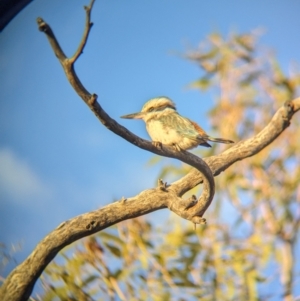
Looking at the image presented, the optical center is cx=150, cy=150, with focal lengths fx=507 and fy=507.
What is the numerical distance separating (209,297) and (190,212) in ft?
2.07

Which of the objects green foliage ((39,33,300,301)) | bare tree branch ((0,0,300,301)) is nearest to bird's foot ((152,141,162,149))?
bare tree branch ((0,0,300,301))

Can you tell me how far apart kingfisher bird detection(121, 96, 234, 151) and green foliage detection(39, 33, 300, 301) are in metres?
0.45

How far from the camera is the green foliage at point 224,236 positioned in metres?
1.80

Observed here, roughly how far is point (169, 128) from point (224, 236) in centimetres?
70

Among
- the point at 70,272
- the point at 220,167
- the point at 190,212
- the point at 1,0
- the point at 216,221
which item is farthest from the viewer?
the point at 216,221

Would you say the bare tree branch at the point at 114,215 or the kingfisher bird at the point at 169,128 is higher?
the kingfisher bird at the point at 169,128

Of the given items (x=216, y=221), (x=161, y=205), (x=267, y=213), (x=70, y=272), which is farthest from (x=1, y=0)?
(x=267, y=213)

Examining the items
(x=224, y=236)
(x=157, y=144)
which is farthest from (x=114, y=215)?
(x=224, y=236)

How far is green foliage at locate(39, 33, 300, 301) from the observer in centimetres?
180

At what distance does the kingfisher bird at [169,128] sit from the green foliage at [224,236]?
0.45 metres

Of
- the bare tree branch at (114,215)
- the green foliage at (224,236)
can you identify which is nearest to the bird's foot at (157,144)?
the bare tree branch at (114,215)

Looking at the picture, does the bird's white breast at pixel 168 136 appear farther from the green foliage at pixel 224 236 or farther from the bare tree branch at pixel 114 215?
the green foliage at pixel 224 236

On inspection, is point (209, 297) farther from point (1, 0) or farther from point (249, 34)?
point (1, 0)

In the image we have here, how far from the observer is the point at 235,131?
196cm
